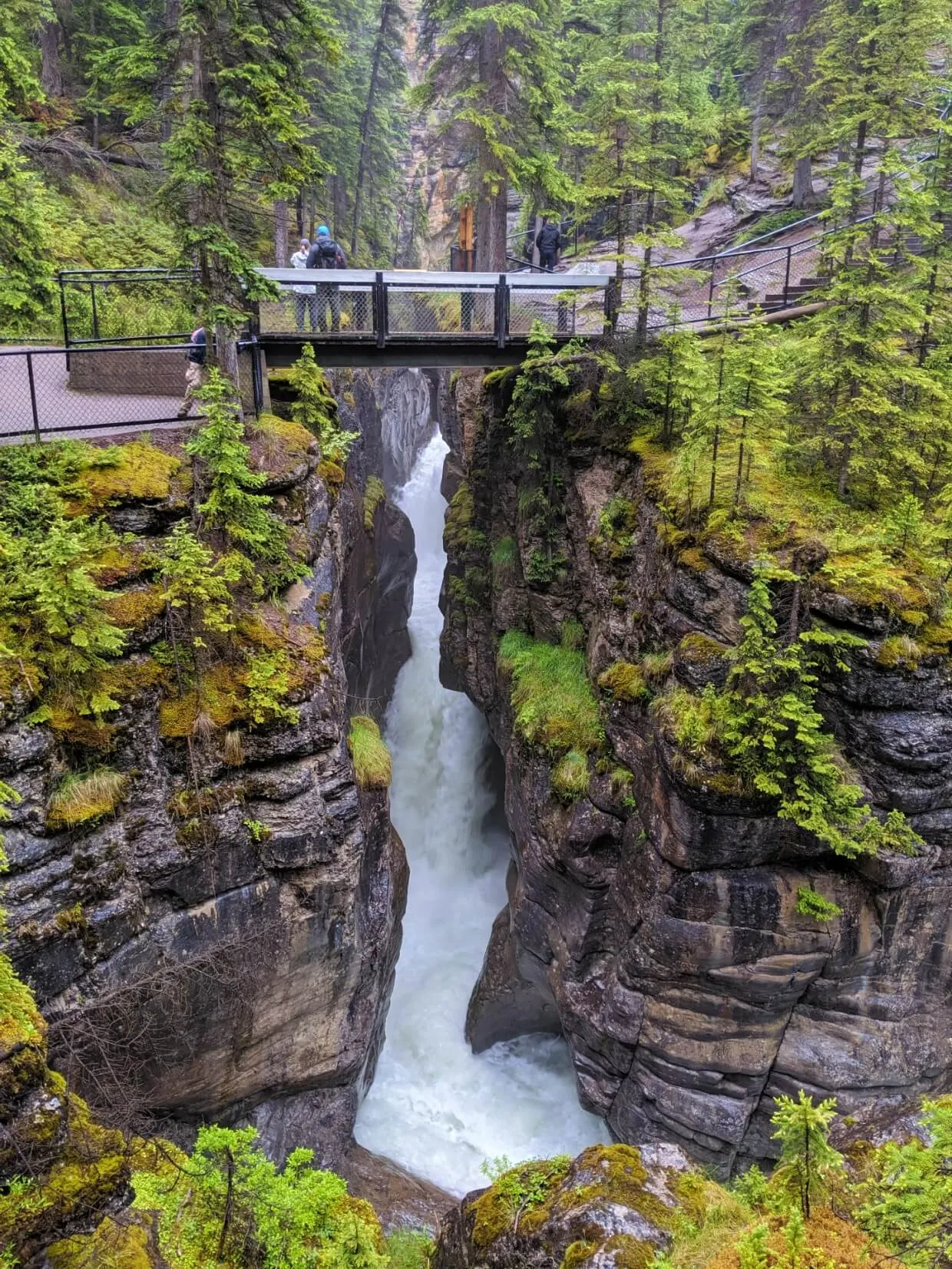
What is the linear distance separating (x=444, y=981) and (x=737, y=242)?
2186 centimetres

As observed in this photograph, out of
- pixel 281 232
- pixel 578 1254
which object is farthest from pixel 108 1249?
pixel 281 232

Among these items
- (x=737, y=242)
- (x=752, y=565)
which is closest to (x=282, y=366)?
(x=752, y=565)

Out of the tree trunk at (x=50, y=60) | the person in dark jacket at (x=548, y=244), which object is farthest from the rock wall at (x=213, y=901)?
the tree trunk at (x=50, y=60)

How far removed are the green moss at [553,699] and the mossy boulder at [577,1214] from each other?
7200mm

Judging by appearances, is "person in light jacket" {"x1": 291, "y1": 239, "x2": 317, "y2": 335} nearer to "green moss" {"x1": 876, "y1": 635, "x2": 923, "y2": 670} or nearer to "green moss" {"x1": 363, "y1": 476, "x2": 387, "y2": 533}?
"green moss" {"x1": 363, "y1": 476, "x2": 387, "y2": 533}

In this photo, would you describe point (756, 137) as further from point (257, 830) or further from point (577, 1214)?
point (577, 1214)

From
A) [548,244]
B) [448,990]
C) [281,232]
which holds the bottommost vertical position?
[448,990]

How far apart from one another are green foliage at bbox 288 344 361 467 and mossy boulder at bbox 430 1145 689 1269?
10.2m

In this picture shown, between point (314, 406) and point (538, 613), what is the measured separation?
262 inches

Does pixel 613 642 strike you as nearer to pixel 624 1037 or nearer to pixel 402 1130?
pixel 624 1037

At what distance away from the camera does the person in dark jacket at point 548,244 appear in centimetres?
1775

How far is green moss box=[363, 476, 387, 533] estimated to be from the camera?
2148cm

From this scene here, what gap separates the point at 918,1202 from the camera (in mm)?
4879

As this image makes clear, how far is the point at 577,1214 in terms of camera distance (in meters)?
6.94
